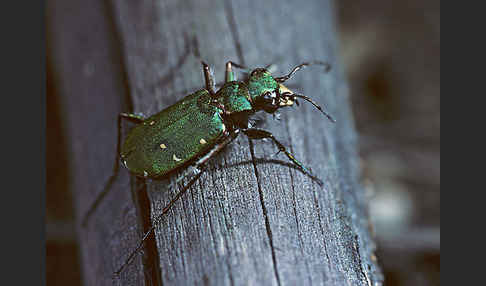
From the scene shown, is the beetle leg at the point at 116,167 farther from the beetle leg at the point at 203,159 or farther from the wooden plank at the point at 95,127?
the beetle leg at the point at 203,159

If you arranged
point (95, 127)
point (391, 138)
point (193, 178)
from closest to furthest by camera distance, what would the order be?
point (193, 178), point (95, 127), point (391, 138)

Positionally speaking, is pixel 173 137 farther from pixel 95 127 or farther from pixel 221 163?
pixel 95 127

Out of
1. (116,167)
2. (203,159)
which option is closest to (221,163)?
(203,159)

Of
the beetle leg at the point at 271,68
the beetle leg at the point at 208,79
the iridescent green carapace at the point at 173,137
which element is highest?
the beetle leg at the point at 271,68

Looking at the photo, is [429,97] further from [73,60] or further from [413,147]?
[73,60]

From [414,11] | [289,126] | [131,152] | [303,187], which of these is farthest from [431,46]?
[131,152]

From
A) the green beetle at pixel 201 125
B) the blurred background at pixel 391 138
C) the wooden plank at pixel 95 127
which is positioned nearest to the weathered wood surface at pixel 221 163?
the wooden plank at pixel 95 127
